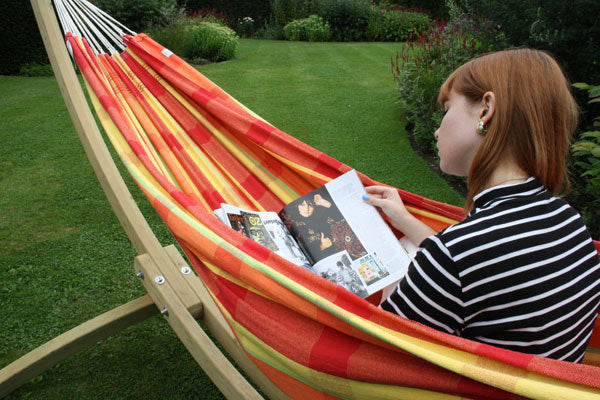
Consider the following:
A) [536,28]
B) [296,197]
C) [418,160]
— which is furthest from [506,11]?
[296,197]

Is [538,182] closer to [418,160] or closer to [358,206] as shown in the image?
[358,206]

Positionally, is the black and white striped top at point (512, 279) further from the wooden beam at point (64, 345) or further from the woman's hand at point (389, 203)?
the wooden beam at point (64, 345)

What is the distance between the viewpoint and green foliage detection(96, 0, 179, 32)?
658 cm

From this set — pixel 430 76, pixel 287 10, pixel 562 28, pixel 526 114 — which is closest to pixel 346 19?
pixel 287 10

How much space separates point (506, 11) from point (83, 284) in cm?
309

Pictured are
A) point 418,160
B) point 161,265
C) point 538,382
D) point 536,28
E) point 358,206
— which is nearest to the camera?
point 538,382

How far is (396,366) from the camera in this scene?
799 millimetres

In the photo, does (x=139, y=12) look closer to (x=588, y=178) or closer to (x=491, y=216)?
(x=588, y=178)

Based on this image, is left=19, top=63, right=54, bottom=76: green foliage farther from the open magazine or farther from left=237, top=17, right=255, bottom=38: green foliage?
left=237, top=17, right=255, bottom=38: green foliage

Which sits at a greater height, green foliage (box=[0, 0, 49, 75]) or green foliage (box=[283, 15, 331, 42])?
green foliage (box=[0, 0, 49, 75])

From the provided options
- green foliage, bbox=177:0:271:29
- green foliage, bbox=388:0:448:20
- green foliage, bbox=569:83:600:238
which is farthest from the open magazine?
green foliage, bbox=388:0:448:20

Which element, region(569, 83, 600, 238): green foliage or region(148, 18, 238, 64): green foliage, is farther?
region(148, 18, 238, 64): green foliage

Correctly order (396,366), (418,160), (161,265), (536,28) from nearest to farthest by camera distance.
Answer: (396,366) < (161,265) < (536,28) < (418,160)

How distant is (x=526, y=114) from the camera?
871mm
